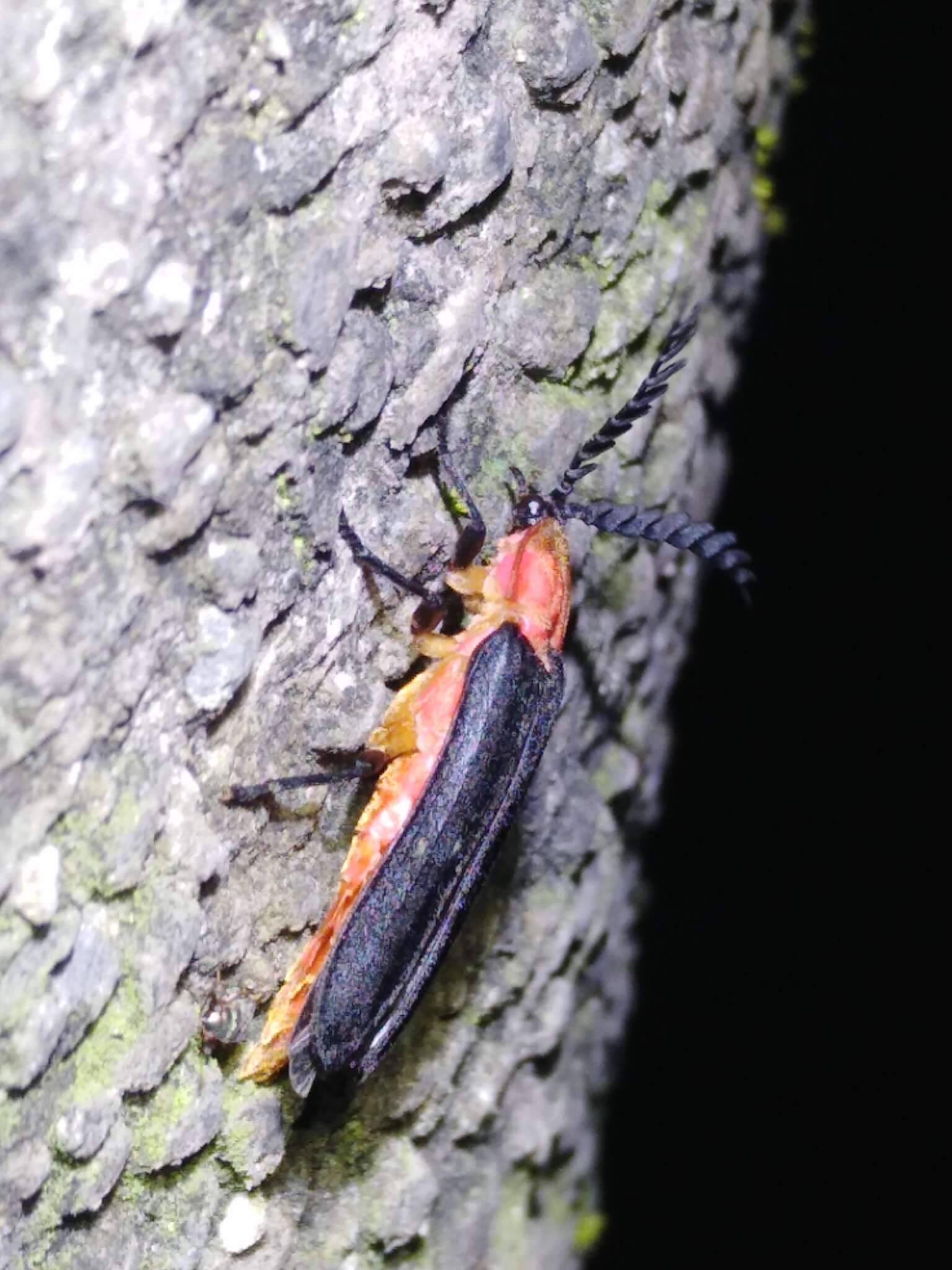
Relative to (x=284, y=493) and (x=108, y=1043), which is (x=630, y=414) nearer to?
(x=284, y=493)

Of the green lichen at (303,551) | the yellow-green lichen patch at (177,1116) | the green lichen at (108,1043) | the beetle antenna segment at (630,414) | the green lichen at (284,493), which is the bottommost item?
the yellow-green lichen patch at (177,1116)

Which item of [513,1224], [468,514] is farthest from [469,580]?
[513,1224]

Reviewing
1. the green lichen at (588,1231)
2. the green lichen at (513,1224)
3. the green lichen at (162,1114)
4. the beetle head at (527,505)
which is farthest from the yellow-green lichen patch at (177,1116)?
the green lichen at (588,1231)

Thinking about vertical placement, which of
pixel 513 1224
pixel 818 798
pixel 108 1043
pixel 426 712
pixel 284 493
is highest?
pixel 284 493

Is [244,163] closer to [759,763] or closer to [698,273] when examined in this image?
[698,273]

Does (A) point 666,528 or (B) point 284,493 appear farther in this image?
(A) point 666,528

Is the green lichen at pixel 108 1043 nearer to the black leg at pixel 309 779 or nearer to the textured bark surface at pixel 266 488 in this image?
the textured bark surface at pixel 266 488
